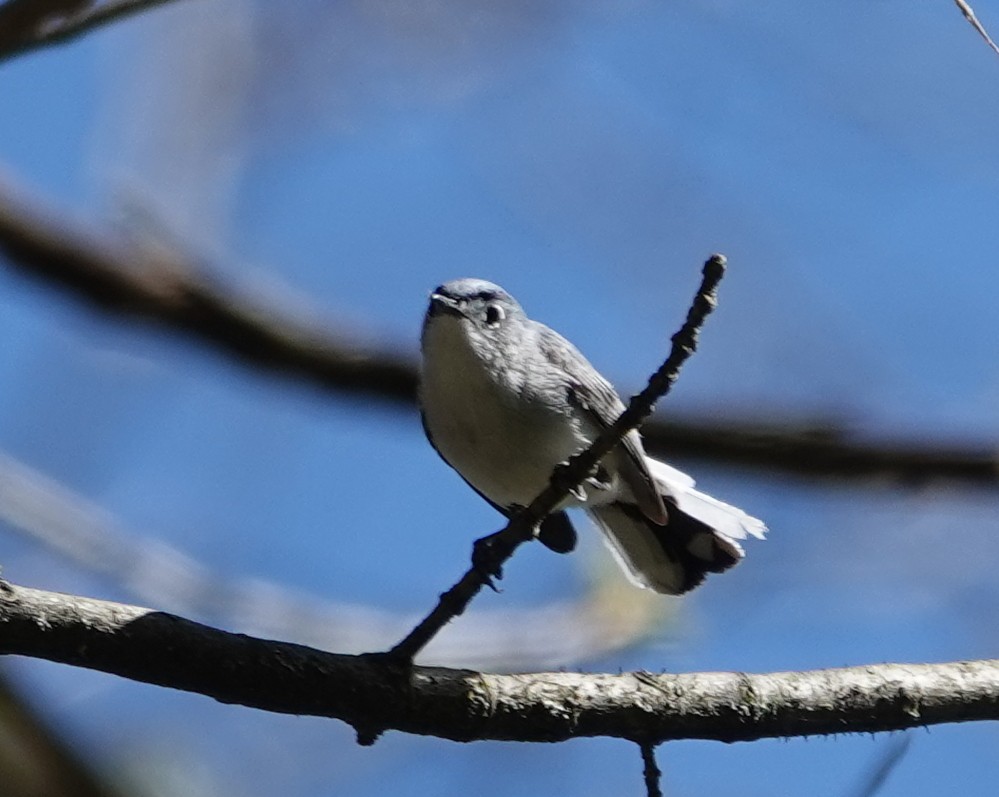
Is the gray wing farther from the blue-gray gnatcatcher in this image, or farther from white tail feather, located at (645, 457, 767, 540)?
white tail feather, located at (645, 457, 767, 540)

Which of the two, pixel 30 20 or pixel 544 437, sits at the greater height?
pixel 544 437

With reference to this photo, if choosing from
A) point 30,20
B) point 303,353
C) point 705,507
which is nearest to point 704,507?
point 705,507

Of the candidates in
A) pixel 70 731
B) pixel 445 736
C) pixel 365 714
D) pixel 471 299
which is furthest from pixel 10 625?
pixel 471 299

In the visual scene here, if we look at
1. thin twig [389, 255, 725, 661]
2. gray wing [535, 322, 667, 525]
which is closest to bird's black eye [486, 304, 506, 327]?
gray wing [535, 322, 667, 525]

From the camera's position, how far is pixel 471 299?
327cm

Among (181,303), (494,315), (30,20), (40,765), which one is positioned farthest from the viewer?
(494,315)

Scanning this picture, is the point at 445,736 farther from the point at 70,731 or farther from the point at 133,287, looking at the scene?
the point at 133,287

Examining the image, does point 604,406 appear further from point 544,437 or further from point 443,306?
point 443,306

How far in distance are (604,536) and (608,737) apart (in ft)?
4.11

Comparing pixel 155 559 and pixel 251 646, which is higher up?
pixel 155 559

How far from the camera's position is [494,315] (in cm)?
324

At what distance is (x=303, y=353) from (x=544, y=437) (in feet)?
1.95

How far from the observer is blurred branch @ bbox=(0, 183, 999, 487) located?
2.50 meters

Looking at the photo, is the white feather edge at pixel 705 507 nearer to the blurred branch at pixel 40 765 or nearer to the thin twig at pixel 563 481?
the thin twig at pixel 563 481
